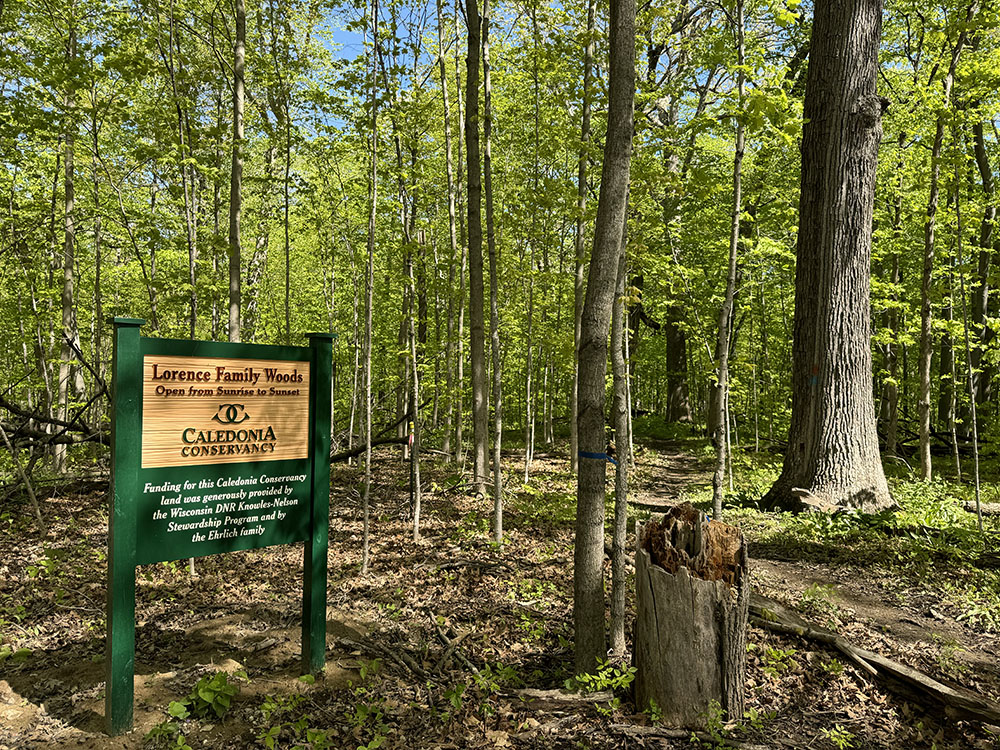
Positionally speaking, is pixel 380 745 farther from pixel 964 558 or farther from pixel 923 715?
pixel 964 558

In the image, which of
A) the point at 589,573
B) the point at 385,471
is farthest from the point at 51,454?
the point at 589,573

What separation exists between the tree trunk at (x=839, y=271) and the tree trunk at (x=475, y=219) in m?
4.05

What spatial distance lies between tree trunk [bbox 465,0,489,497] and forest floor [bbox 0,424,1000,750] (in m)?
1.65

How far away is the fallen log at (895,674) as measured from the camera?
3117 millimetres

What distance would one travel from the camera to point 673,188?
16.3 ft

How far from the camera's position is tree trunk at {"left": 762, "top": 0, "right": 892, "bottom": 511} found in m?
7.16

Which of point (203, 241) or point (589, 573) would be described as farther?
point (203, 241)

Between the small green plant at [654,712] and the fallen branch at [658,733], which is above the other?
the small green plant at [654,712]

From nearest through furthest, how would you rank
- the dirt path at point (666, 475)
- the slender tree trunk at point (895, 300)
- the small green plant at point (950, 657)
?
A: the small green plant at point (950, 657) < the dirt path at point (666, 475) < the slender tree trunk at point (895, 300)

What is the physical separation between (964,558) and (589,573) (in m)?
4.34

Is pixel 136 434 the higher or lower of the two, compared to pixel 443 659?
higher

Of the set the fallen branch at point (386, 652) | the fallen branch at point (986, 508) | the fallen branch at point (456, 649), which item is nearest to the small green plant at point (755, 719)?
the fallen branch at point (456, 649)

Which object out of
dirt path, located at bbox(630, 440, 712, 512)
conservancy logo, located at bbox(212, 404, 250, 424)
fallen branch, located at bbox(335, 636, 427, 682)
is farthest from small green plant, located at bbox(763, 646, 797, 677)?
dirt path, located at bbox(630, 440, 712, 512)

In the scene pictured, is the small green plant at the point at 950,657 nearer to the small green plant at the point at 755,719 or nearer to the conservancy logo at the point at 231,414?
the small green plant at the point at 755,719
